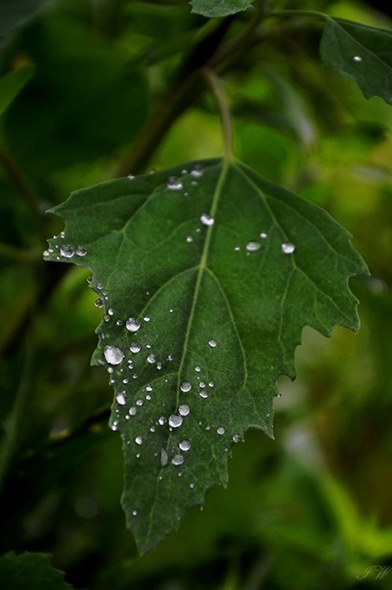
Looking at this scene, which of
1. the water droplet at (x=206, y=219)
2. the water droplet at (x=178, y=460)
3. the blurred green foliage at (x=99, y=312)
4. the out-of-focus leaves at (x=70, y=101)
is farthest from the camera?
the out-of-focus leaves at (x=70, y=101)

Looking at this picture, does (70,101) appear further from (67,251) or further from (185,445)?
(185,445)

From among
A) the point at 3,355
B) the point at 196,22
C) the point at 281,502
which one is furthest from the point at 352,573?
the point at 196,22

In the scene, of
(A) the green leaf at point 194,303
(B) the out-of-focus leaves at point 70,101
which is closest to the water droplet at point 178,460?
(A) the green leaf at point 194,303

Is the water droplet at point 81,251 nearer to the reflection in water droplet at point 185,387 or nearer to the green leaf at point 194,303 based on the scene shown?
the green leaf at point 194,303

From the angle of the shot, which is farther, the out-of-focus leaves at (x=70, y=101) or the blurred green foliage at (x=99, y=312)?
the out-of-focus leaves at (x=70, y=101)

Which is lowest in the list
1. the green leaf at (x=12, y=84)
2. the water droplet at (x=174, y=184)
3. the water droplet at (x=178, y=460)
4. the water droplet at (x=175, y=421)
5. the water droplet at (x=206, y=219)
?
the water droplet at (x=178, y=460)

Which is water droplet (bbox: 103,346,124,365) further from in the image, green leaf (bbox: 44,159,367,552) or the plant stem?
the plant stem

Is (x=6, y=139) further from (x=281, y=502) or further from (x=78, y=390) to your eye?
(x=281, y=502)
